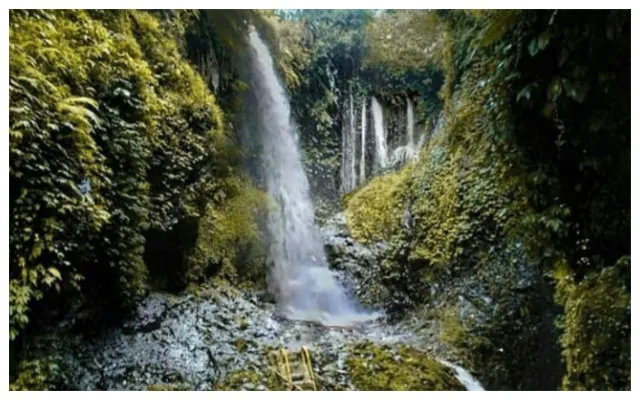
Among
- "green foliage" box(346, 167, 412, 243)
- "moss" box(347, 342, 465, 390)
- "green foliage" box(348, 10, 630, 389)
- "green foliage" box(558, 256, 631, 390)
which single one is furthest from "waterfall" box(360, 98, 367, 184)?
"green foliage" box(558, 256, 631, 390)

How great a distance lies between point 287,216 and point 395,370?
7.35ft

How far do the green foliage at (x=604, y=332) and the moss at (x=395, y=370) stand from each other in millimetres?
807

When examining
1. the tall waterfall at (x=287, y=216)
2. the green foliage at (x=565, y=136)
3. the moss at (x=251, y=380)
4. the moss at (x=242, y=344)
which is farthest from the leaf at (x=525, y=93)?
the tall waterfall at (x=287, y=216)

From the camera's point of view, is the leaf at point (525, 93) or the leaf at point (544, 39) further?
the leaf at point (525, 93)

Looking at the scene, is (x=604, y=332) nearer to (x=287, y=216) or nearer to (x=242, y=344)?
(x=242, y=344)

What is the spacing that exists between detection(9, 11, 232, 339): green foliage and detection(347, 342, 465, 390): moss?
4.83 feet

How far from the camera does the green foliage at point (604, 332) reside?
244 centimetres

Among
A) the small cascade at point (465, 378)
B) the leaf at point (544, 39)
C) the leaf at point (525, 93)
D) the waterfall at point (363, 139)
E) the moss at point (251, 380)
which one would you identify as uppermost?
the waterfall at point (363, 139)

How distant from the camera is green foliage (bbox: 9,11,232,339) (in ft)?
8.48

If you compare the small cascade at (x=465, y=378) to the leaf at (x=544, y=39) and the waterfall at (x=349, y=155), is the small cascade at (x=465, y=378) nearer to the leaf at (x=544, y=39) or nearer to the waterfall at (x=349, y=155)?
the leaf at (x=544, y=39)

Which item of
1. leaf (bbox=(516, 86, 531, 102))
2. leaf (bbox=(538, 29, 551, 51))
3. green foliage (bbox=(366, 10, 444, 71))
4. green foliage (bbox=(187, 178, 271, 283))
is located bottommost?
green foliage (bbox=(187, 178, 271, 283))

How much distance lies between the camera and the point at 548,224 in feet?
9.04

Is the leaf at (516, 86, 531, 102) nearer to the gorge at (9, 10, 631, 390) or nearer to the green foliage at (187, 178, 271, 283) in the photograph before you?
the gorge at (9, 10, 631, 390)
